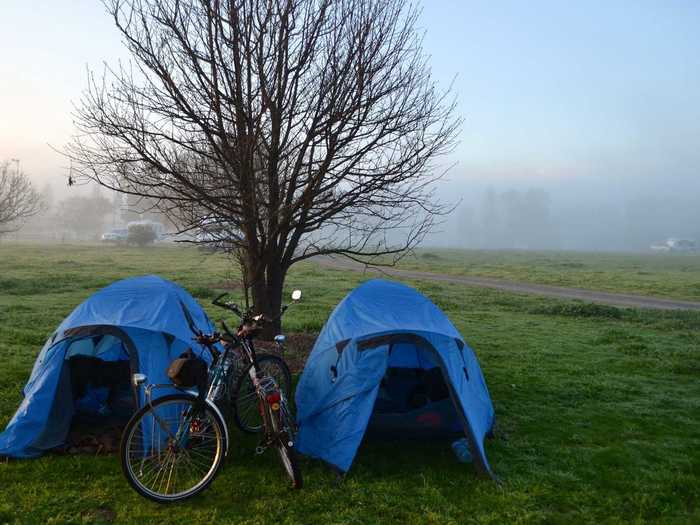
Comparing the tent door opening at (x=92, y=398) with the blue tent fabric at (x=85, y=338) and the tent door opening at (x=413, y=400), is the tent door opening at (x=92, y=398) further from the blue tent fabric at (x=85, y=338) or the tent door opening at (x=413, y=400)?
the tent door opening at (x=413, y=400)

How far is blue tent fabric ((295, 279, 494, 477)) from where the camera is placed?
5.72 metres

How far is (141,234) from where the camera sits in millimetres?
62688

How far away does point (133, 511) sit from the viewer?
4672mm

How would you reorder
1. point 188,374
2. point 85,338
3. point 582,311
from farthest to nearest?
1. point 582,311
2. point 85,338
3. point 188,374

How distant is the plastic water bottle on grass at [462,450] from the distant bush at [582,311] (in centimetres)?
1357

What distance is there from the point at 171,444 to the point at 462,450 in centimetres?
303

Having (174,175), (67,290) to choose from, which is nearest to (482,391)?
(174,175)

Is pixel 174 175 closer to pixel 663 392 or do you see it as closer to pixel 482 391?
pixel 482 391

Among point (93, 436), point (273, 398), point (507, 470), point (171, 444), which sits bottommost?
point (507, 470)

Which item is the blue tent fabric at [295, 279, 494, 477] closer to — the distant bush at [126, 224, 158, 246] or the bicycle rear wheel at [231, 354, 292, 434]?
the bicycle rear wheel at [231, 354, 292, 434]

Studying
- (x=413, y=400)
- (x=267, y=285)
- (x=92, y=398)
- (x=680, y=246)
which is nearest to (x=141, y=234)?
(x=267, y=285)

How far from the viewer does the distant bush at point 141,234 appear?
62656mm

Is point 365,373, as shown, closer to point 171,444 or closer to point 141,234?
point 171,444

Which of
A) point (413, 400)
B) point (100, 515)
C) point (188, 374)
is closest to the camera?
point (100, 515)
